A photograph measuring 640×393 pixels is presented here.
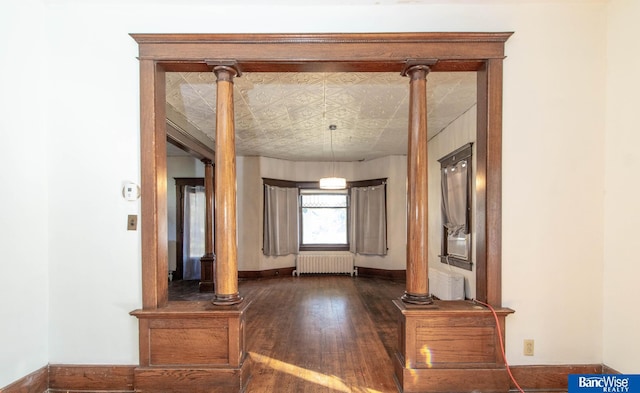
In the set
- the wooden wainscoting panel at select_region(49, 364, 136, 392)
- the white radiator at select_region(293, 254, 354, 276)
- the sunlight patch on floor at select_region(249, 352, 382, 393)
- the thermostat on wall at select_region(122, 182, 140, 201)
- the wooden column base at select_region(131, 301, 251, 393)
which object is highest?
the thermostat on wall at select_region(122, 182, 140, 201)

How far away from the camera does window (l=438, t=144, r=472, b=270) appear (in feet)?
14.2

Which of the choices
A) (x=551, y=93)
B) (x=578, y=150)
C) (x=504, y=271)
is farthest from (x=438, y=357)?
(x=551, y=93)

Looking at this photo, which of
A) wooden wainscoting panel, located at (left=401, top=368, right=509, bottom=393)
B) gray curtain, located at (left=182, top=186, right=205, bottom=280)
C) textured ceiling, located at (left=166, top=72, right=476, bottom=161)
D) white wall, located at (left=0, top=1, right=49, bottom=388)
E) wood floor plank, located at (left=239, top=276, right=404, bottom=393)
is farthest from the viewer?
gray curtain, located at (left=182, top=186, right=205, bottom=280)

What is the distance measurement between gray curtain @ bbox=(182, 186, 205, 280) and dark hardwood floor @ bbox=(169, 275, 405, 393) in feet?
2.85

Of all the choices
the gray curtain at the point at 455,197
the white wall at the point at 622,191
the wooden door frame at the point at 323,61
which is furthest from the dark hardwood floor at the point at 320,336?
the white wall at the point at 622,191

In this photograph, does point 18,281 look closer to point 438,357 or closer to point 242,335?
point 242,335

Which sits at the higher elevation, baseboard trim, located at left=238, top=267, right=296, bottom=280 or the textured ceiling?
the textured ceiling

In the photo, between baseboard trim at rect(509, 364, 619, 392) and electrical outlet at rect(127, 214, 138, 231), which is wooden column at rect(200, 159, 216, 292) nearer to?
electrical outlet at rect(127, 214, 138, 231)


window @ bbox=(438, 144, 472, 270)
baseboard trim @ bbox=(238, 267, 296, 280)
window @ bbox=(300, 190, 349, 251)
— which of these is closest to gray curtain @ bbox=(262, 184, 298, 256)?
window @ bbox=(300, 190, 349, 251)

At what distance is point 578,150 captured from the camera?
256cm

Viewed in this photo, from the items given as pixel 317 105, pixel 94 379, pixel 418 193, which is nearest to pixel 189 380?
pixel 94 379

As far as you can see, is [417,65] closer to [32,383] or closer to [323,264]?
[32,383]

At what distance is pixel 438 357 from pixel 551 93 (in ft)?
7.11

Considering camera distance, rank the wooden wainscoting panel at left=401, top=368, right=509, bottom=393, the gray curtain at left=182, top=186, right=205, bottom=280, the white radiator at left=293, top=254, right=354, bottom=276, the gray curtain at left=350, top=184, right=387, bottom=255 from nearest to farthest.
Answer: the wooden wainscoting panel at left=401, top=368, right=509, bottom=393, the gray curtain at left=182, top=186, right=205, bottom=280, the gray curtain at left=350, top=184, right=387, bottom=255, the white radiator at left=293, top=254, right=354, bottom=276
